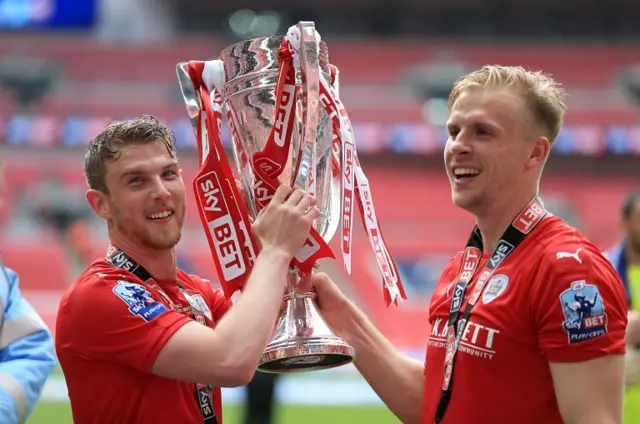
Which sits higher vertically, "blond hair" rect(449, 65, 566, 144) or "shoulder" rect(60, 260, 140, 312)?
"blond hair" rect(449, 65, 566, 144)

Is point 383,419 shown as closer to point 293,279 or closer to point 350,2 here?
point 293,279

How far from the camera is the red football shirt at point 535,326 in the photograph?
6.67 ft

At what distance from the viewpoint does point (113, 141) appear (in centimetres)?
245

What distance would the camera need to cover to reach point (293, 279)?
250 centimetres

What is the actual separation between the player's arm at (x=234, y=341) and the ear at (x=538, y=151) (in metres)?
0.67

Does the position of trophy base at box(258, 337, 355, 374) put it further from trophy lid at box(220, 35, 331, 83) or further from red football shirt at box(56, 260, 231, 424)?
trophy lid at box(220, 35, 331, 83)

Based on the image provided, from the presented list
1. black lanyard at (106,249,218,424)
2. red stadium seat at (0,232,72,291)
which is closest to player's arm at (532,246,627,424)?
black lanyard at (106,249,218,424)

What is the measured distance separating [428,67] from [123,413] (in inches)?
686

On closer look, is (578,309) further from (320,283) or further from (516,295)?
(320,283)

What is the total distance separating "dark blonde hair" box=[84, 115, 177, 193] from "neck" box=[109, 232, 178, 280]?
0.15 meters

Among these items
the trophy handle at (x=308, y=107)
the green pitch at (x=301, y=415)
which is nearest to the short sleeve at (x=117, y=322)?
the trophy handle at (x=308, y=107)

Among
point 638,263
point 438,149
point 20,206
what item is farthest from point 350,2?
point 638,263

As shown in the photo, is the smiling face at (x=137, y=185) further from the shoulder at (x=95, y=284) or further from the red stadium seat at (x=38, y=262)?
the red stadium seat at (x=38, y=262)

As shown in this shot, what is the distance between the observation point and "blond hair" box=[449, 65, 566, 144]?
224 centimetres
